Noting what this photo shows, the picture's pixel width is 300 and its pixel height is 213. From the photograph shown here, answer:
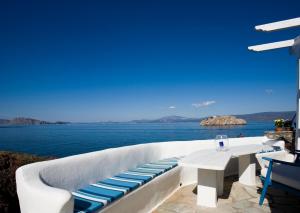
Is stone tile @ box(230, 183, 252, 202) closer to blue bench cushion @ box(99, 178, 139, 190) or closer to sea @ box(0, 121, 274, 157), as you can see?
sea @ box(0, 121, 274, 157)

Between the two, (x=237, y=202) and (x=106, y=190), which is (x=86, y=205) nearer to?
(x=106, y=190)

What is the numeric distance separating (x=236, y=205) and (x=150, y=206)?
119 cm

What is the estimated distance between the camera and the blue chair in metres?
2.70

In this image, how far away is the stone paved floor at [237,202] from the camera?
3025 mm

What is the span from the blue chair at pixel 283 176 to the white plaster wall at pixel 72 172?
148 cm

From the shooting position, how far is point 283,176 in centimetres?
286

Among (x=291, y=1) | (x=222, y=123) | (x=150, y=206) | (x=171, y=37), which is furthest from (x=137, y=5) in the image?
(x=222, y=123)

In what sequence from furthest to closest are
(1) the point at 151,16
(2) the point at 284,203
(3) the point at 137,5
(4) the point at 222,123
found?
(4) the point at 222,123 → (1) the point at 151,16 → (3) the point at 137,5 → (2) the point at 284,203

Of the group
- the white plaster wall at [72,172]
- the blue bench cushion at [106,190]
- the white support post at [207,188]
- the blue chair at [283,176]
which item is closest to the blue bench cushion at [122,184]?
the blue bench cushion at [106,190]

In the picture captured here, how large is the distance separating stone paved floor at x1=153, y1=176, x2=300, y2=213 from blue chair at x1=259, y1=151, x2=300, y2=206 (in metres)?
0.21

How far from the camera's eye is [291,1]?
816 cm

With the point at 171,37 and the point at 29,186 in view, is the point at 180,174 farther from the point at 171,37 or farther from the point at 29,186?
the point at 171,37

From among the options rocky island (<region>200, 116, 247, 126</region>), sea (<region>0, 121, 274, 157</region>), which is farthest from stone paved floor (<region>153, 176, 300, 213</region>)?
rocky island (<region>200, 116, 247, 126</region>)

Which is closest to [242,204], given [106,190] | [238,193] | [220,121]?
[238,193]
